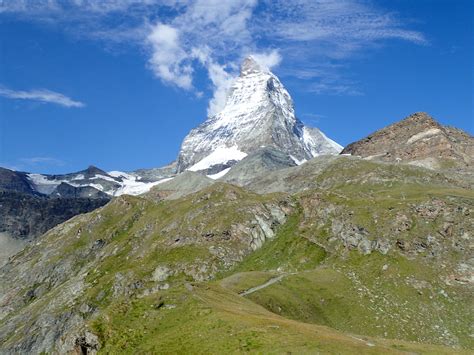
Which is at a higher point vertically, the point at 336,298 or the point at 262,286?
the point at 262,286

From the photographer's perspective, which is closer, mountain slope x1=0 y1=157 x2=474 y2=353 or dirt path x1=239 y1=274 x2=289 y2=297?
mountain slope x1=0 y1=157 x2=474 y2=353

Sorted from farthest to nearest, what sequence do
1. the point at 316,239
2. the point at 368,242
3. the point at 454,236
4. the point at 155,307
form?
the point at 316,239, the point at 368,242, the point at 454,236, the point at 155,307

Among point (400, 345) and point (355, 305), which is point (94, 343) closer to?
point (400, 345)

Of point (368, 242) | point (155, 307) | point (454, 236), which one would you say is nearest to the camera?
point (155, 307)

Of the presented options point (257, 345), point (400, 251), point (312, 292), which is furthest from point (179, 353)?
point (400, 251)

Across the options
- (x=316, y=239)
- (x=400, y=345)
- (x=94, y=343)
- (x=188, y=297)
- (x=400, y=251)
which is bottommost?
(x=400, y=345)

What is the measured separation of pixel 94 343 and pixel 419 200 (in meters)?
136

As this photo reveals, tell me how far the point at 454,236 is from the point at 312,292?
5017 cm

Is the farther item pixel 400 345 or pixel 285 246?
pixel 285 246

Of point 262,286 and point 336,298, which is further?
point 262,286

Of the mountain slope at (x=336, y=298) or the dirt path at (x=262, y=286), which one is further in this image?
the dirt path at (x=262, y=286)

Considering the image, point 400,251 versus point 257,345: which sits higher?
point 400,251

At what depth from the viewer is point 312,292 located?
14050cm

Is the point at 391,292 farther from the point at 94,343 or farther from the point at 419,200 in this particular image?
the point at 94,343
